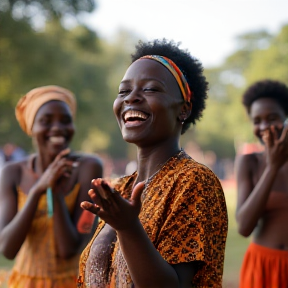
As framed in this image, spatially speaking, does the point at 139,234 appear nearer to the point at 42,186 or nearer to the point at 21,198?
the point at 42,186

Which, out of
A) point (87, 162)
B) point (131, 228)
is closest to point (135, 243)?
point (131, 228)

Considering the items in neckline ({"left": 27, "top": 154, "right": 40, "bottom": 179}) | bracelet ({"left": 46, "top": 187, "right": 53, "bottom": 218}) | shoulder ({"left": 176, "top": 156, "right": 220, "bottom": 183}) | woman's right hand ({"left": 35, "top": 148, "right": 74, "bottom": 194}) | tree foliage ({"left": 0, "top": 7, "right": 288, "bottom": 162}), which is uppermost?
tree foliage ({"left": 0, "top": 7, "right": 288, "bottom": 162})

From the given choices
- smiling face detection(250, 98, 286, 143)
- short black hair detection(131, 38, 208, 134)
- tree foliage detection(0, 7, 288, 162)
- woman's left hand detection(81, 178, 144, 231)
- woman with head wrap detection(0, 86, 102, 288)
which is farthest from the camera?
tree foliage detection(0, 7, 288, 162)

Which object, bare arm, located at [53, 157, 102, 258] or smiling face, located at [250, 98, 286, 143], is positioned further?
smiling face, located at [250, 98, 286, 143]

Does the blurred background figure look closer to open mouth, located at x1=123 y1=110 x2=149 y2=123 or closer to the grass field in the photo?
open mouth, located at x1=123 y1=110 x2=149 y2=123

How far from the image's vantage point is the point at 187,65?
7.73ft

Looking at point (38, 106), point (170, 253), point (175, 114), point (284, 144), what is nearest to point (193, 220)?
point (170, 253)

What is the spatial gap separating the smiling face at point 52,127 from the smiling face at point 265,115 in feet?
4.52

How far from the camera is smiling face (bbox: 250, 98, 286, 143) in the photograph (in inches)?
148

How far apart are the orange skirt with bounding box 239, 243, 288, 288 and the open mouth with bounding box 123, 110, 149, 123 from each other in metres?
1.91

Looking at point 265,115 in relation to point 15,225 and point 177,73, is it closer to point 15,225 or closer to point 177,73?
point 177,73

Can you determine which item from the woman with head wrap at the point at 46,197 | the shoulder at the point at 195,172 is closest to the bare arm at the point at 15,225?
the woman with head wrap at the point at 46,197

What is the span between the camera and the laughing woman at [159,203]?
5.53 ft

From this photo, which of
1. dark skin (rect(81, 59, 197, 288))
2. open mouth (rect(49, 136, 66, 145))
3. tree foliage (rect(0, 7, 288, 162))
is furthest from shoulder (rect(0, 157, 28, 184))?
dark skin (rect(81, 59, 197, 288))
